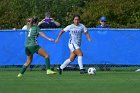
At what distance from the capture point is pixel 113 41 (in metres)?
23.0

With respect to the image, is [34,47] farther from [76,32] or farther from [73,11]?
[73,11]

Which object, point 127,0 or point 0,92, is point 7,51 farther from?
point 0,92

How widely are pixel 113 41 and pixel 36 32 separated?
15.9ft

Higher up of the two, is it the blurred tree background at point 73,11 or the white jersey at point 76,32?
the blurred tree background at point 73,11

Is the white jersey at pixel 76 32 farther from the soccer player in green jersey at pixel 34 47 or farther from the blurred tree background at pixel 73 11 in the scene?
the blurred tree background at pixel 73 11

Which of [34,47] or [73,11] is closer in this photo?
[34,47]

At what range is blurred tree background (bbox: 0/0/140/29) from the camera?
30.3m

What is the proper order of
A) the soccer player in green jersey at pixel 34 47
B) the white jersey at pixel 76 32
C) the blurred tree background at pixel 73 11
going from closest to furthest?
the soccer player in green jersey at pixel 34 47, the white jersey at pixel 76 32, the blurred tree background at pixel 73 11

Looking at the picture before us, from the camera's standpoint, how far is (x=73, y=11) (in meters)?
32.0

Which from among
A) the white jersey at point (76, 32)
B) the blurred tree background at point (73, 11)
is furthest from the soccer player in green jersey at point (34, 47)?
the blurred tree background at point (73, 11)

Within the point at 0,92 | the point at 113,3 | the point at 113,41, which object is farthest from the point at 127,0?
the point at 0,92

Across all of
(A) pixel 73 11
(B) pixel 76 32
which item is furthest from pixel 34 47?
(A) pixel 73 11

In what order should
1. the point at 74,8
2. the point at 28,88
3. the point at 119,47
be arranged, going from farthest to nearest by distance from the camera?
the point at 74,8 < the point at 119,47 < the point at 28,88

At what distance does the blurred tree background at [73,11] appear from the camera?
30344 mm
